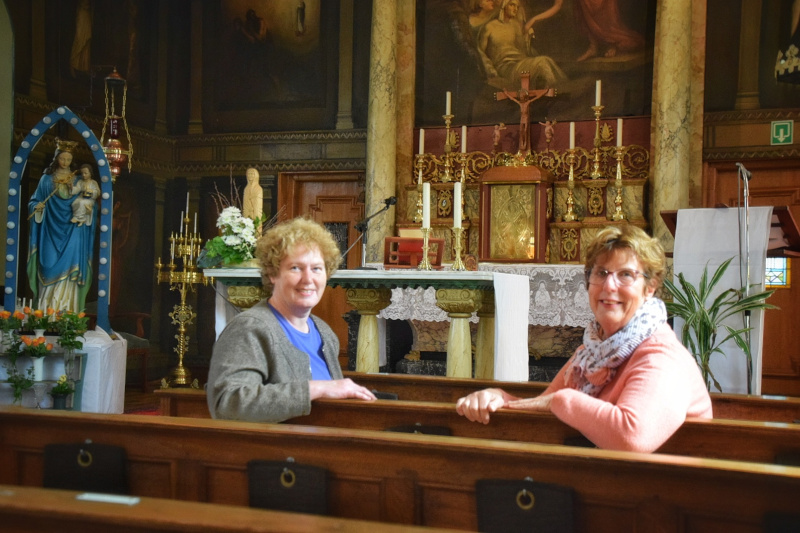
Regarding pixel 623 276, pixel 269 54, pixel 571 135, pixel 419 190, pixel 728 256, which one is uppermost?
pixel 269 54

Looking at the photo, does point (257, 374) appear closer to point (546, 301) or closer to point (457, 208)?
point (457, 208)

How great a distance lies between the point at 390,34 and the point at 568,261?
10.5 feet

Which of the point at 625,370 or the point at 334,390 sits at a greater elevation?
the point at 625,370

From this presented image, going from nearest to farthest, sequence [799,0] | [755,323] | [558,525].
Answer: [558,525]
[755,323]
[799,0]

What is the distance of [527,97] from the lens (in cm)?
894

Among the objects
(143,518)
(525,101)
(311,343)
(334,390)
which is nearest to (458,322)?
(311,343)

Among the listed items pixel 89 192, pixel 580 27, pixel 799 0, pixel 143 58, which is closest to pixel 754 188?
pixel 799 0

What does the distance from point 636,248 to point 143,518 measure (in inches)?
64.7

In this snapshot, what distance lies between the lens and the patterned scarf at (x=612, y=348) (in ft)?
7.79

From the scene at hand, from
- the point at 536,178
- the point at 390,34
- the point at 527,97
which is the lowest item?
the point at 536,178

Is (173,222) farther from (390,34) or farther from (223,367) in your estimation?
(223,367)

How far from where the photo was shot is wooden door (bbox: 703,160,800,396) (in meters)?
8.66

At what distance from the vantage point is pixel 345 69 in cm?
1030

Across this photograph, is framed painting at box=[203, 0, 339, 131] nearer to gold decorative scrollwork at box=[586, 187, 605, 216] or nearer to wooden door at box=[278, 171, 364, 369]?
wooden door at box=[278, 171, 364, 369]
